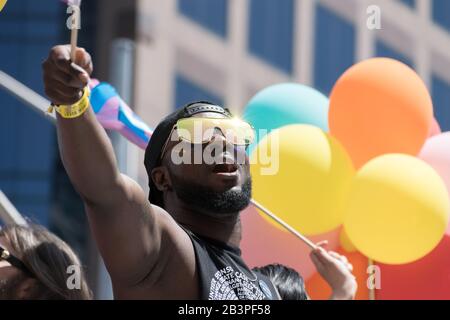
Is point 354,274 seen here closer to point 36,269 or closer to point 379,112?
point 379,112

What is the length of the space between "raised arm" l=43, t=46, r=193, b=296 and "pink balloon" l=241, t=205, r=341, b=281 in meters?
1.25

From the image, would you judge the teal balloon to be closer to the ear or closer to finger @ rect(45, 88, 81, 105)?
the ear

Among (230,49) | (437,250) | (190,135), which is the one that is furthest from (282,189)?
(230,49)

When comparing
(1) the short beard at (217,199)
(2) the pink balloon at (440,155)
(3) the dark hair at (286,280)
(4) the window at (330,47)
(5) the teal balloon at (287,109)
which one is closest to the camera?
(1) the short beard at (217,199)

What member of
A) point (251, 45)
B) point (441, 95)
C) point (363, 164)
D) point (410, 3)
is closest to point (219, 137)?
point (363, 164)

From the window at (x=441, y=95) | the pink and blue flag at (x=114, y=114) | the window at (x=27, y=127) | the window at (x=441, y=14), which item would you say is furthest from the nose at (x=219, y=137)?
the window at (x=27, y=127)

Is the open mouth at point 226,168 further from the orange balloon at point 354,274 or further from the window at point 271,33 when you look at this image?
the window at point 271,33

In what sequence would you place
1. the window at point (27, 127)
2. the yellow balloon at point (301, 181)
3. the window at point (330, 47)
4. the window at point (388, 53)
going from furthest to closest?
the window at point (27, 127) < the window at point (388, 53) < the window at point (330, 47) < the yellow balloon at point (301, 181)

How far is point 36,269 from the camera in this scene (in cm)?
299

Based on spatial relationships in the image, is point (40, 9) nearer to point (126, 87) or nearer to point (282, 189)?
point (126, 87)

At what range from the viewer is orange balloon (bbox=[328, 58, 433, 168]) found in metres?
4.14

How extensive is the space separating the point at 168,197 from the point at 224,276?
0.33 metres

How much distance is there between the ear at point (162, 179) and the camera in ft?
10.2
